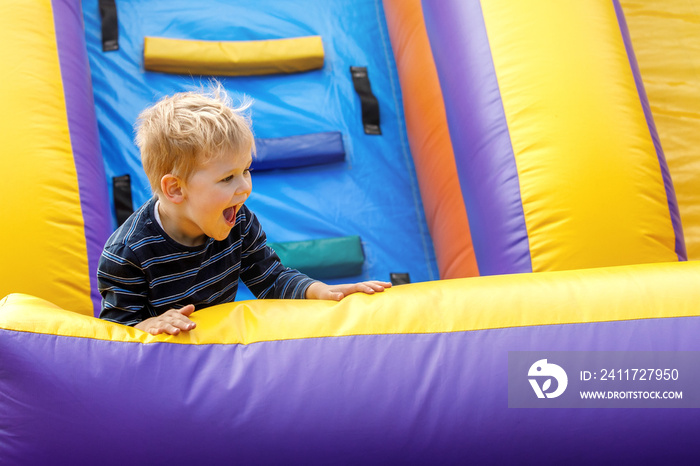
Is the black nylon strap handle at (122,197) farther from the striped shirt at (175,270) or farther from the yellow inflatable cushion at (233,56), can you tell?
the striped shirt at (175,270)

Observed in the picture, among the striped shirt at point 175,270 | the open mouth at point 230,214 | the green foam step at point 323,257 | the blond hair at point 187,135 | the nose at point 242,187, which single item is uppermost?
the blond hair at point 187,135

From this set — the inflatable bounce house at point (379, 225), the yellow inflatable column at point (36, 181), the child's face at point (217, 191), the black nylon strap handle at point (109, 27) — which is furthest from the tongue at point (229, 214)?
the black nylon strap handle at point (109, 27)

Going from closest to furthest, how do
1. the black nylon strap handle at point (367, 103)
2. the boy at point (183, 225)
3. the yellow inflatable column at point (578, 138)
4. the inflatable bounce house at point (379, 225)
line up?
the inflatable bounce house at point (379, 225)
the boy at point (183, 225)
the yellow inflatable column at point (578, 138)
the black nylon strap handle at point (367, 103)

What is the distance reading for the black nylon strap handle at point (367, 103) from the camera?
1942mm

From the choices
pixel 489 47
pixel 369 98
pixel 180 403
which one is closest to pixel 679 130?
pixel 489 47

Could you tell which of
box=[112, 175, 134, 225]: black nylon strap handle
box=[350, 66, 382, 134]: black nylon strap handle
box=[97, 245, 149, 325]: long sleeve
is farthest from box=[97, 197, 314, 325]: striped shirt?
box=[350, 66, 382, 134]: black nylon strap handle

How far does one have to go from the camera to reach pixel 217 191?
994mm

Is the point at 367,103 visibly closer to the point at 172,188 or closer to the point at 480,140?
the point at 480,140

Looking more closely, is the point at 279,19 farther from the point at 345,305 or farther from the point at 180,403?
the point at 180,403

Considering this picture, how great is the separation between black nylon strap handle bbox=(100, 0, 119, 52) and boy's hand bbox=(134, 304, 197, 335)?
4.36ft

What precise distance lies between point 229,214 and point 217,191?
2.2 inches

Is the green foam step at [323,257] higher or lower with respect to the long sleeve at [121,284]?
lower

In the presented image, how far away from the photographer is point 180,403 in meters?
0.87

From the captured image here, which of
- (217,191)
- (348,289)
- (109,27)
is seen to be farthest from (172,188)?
(109,27)
